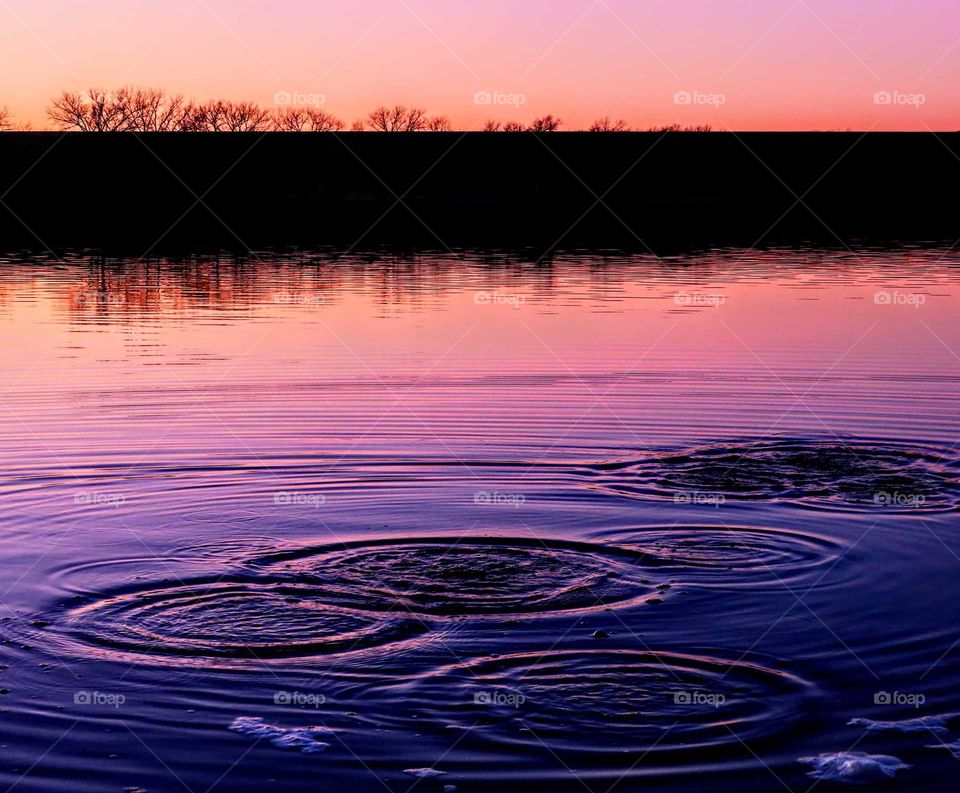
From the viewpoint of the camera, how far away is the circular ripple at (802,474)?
14.2 m

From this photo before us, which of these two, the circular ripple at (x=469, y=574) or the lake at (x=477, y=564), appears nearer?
the lake at (x=477, y=564)

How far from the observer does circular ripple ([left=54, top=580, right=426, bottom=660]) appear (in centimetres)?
935

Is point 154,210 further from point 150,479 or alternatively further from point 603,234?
point 150,479

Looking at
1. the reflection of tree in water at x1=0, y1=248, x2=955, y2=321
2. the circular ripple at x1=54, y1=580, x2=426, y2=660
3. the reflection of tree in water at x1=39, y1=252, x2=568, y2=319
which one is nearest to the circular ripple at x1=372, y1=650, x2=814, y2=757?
the circular ripple at x1=54, y1=580, x2=426, y2=660

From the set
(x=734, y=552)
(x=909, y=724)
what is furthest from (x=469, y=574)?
(x=909, y=724)

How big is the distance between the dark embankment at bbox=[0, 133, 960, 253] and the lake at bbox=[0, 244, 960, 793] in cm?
4968

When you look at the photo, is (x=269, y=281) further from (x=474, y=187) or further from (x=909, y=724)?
(x=474, y=187)

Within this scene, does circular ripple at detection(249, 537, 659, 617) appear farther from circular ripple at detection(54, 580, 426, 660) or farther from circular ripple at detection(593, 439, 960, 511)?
circular ripple at detection(593, 439, 960, 511)

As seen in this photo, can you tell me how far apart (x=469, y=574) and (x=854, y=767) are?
4.19m

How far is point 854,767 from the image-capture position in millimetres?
7566

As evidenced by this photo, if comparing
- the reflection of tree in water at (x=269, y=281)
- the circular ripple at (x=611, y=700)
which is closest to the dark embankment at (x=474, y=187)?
the reflection of tree in water at (x=269, y=281)

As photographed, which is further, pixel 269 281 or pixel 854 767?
pixel 269 281

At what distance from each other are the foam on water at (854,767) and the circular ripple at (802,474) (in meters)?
6.27

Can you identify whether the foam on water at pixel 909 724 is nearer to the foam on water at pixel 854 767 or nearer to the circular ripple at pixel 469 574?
the foam on water at pixel 854 767
